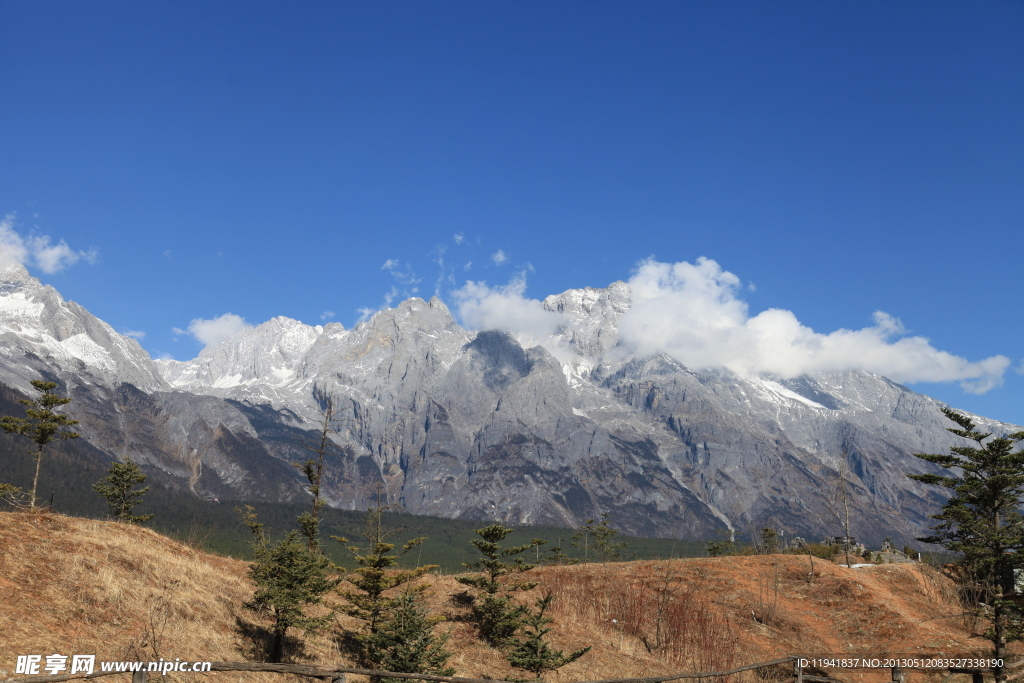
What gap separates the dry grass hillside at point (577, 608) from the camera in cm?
1936

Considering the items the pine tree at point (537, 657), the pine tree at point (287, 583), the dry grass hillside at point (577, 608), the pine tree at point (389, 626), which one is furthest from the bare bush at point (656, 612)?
the pine tree at point (287, 583)

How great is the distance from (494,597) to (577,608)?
6.32m

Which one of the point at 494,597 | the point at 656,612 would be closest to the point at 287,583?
the point at 494,597

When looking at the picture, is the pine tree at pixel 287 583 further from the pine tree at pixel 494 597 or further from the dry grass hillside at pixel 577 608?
the pine tree at pixel 494 597

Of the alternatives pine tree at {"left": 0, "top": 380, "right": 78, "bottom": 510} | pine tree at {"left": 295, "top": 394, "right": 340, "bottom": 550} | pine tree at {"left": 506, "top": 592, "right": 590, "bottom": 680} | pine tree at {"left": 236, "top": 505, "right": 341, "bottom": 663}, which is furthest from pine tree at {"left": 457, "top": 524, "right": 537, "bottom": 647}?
pine tree at {"left": 0, "top": 380, "right": 78, "bottom": 510}

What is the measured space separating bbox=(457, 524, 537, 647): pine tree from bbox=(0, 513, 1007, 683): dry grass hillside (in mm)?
909

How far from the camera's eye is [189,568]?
1016 inches

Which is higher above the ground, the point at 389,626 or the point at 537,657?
the point at 389,626

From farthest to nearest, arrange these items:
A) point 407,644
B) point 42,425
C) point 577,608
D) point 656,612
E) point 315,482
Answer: point 315,482
point 42,425
point 656,612
point 577,608
point 407,644

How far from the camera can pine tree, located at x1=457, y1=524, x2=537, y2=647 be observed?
95.3 ft

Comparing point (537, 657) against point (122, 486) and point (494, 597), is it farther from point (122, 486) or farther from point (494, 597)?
point (122, 486)

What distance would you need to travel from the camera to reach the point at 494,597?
99.7 feet

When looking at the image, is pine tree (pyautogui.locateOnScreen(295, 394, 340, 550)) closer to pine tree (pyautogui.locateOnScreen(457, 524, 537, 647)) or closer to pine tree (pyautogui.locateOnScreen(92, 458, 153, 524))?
pine tree (pyautogui.locateOnScreen(457, 524, 537, 647))

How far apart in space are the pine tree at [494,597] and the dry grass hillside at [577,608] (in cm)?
91
